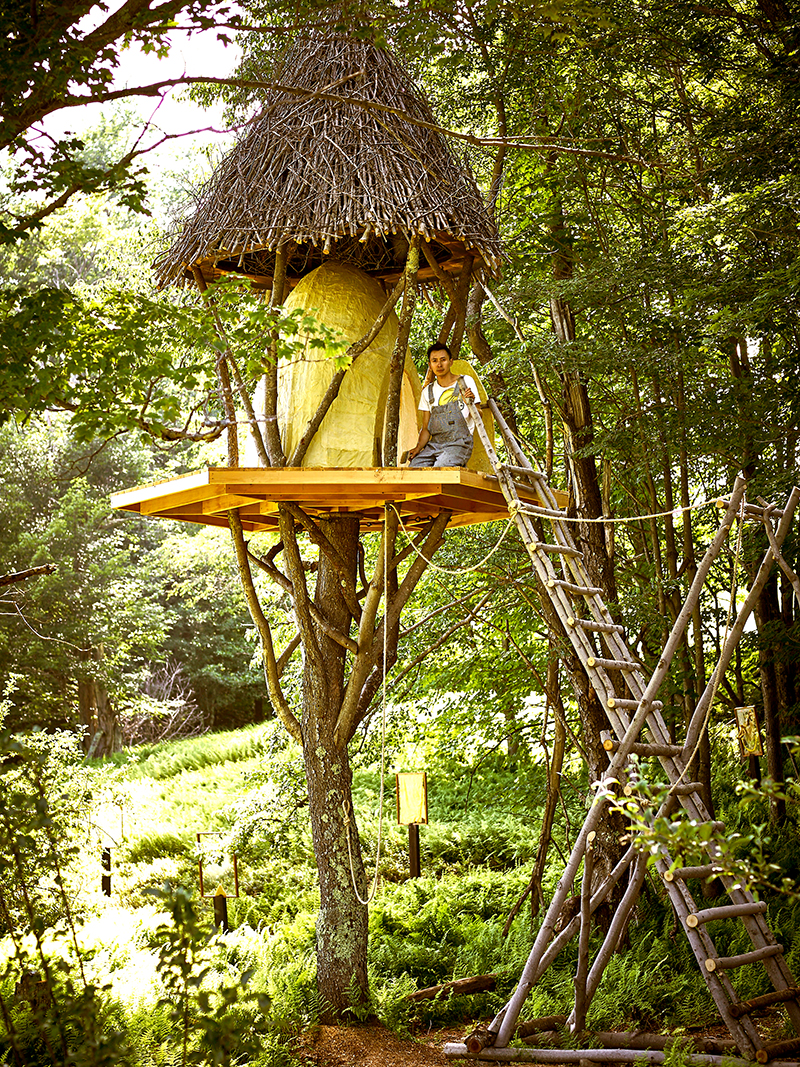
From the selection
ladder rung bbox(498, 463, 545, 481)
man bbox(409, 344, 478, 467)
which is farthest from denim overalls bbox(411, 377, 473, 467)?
ladder rung bbox(498, 463, 545, 481)

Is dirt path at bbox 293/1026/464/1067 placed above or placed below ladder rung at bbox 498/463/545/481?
below

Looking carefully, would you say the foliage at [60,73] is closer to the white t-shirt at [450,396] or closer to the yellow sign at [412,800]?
the white t-shirt at [450,396]

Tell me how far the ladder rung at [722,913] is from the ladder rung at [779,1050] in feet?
2.17

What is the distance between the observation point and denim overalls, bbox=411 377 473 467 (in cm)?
671

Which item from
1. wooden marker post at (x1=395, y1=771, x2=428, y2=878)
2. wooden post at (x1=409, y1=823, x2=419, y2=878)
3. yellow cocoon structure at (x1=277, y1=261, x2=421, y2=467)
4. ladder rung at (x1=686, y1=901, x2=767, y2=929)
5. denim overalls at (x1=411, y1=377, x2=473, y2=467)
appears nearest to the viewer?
ladder rung at (x1=686, y1=901, x2=767, y2=929)

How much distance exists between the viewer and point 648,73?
870cm

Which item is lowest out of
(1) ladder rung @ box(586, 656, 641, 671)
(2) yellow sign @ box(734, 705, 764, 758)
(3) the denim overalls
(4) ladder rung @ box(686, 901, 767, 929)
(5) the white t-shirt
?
(4) ladder rung @ box(686, 901, 767, 929)

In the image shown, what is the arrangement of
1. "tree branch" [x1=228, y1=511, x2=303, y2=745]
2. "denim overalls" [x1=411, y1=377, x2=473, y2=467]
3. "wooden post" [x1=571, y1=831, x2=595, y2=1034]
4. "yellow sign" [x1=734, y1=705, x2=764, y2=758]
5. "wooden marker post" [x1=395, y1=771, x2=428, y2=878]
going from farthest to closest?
"wooden marker post" [x1=395, y1=771, x2=428, y2=878], "yellow sign" [x1=734, y1=705, x2=764, y2=758], "tree branch" [x1=228, y1=511, x2=303, y2=745], "denim overalls" [x1=411, y1=377, x2=473, y2=467], "wooden post" [x1=571, y1=831, x2=595, y2=1034]

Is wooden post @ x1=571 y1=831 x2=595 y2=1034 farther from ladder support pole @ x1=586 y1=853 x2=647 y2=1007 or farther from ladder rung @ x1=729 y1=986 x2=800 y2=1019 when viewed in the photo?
ladder rung @ x1=729 y1=986 x2=800 y2=1019

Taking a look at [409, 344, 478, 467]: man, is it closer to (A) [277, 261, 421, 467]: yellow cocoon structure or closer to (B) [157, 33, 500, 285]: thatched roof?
(A) [277, 261, 421, 467]: yellow cocoon structure

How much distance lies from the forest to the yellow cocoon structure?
0.13 meters

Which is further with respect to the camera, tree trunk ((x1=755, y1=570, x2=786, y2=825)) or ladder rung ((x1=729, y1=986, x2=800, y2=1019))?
tree trunk ((x1=755, y1=570, x2=786, y2=825))

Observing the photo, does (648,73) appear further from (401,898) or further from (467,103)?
(401,898)

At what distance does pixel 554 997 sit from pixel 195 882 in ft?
20.2
